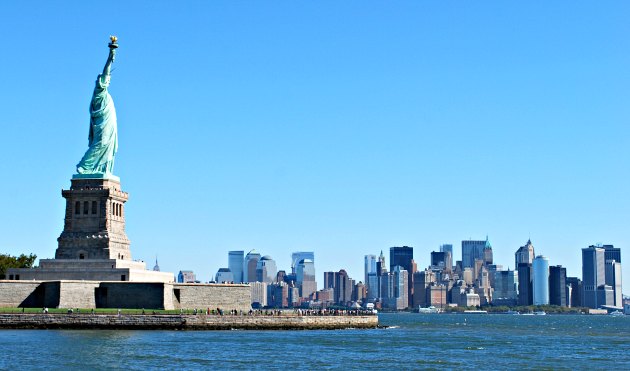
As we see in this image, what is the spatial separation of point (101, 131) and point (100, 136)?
47cm

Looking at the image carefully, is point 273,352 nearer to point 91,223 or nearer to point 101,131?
point 91,223

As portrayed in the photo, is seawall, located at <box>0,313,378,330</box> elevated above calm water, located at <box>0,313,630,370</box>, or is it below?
above

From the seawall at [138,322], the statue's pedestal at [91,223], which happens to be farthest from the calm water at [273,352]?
the statue's pedestal at [91,223]

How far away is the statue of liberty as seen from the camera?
9681 centimetres

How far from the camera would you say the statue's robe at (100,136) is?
317 feet

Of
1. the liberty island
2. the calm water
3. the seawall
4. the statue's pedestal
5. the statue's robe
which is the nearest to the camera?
the calm water

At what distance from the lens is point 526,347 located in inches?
3344

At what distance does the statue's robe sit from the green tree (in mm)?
16767

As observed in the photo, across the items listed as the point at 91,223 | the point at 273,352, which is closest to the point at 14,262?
the point at 91,223

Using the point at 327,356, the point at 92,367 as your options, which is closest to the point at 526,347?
the point at 327,356

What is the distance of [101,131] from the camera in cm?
9762

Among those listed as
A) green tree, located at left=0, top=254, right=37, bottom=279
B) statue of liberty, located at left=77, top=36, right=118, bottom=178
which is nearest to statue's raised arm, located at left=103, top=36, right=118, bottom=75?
statue of liberty, located at left=77, top=36, right=118, bottom=178

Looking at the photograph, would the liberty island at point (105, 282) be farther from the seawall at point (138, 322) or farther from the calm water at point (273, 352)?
the calm water at point (273, 352)

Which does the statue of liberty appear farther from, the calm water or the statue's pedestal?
the calm water
